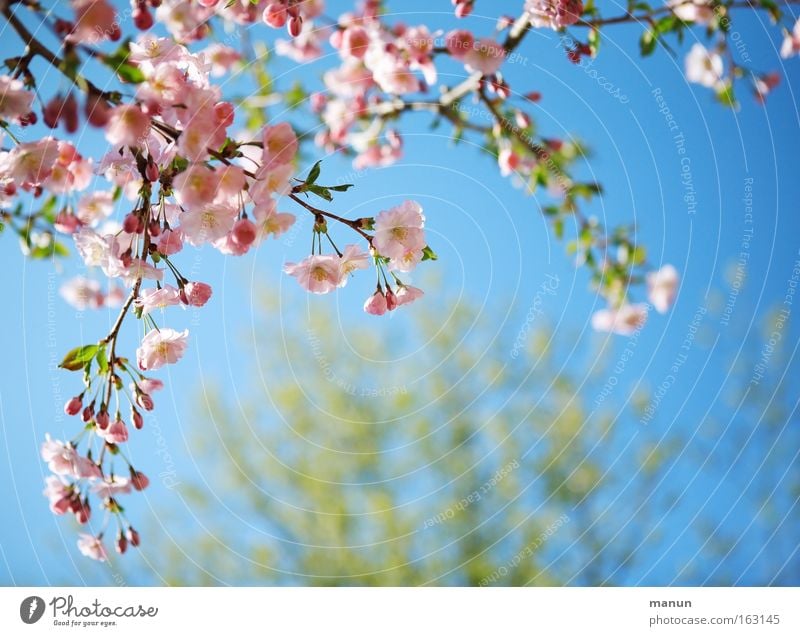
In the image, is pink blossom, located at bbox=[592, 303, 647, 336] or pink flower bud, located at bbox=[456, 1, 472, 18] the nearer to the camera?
pink flower bud, located at bbox=[456, 1, 472, 18]

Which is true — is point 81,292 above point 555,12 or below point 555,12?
below

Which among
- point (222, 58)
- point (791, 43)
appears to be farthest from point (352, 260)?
point (791, 43)

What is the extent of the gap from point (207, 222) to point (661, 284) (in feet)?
2.62

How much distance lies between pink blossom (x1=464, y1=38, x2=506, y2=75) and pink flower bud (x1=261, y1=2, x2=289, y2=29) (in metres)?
0.29

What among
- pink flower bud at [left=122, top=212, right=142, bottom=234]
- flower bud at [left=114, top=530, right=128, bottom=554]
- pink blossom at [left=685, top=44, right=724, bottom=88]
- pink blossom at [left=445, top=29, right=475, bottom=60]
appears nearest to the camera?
pink flower bud at [left=122, top=212, right=142, bottom=234]

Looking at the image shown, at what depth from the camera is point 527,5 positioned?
41.8 inches

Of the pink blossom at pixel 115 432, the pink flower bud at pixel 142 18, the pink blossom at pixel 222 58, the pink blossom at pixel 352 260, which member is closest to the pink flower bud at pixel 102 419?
the pink blossom at pixel 115 432

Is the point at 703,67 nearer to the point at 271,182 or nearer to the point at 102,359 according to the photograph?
the point at 271,182

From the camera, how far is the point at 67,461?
0.89m

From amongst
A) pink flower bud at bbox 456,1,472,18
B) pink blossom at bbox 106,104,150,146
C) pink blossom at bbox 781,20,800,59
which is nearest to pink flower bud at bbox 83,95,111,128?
pink blossom at bbox 106,104,150,146

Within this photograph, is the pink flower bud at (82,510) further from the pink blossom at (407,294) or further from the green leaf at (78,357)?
the pink blossom at (407,294)

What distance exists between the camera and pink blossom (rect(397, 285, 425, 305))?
0.84 meters

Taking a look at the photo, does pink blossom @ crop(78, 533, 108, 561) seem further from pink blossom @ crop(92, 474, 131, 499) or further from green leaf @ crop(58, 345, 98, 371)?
green leaf @ crop(58, 345, 98, 371)
